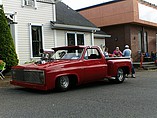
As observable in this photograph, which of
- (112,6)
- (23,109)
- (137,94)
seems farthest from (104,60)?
(112,6)

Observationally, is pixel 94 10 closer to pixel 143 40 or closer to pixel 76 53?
pixel 143 40

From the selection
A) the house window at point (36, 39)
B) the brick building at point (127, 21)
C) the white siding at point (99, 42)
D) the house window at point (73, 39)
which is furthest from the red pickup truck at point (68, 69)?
the brick building at point (127, 21)

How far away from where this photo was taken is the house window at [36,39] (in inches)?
610

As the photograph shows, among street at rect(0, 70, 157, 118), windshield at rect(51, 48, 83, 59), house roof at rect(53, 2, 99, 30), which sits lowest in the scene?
street at rect(0, 70, 157, 118)

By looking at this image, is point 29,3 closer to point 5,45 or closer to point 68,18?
point 5,45

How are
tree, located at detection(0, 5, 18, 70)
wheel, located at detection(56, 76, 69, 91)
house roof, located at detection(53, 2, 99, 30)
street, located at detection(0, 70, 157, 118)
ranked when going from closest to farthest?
street, located at detection(0, 70, 157, 118), wheel, located at detection(56, 76, 69, 91), tree, located at detection(0, 5, 18, 70), house roof, located at detection(53, 2, 99, 30)

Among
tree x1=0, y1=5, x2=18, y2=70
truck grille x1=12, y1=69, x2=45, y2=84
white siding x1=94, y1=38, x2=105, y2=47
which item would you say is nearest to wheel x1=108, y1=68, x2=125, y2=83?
truck grille x1=12, y1=69, x2=45, y2=84

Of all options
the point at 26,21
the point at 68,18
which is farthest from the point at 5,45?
the point at 68,18

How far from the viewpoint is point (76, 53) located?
9781mm

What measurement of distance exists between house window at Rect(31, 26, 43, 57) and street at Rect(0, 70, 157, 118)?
6.91 m

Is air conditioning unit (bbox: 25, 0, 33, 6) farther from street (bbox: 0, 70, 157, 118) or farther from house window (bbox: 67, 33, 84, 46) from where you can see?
street (bbox: 0, 70, 157, 118)

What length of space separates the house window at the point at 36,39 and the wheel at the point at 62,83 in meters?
7.03

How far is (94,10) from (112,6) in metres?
2.18

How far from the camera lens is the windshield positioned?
9683 millimetres
